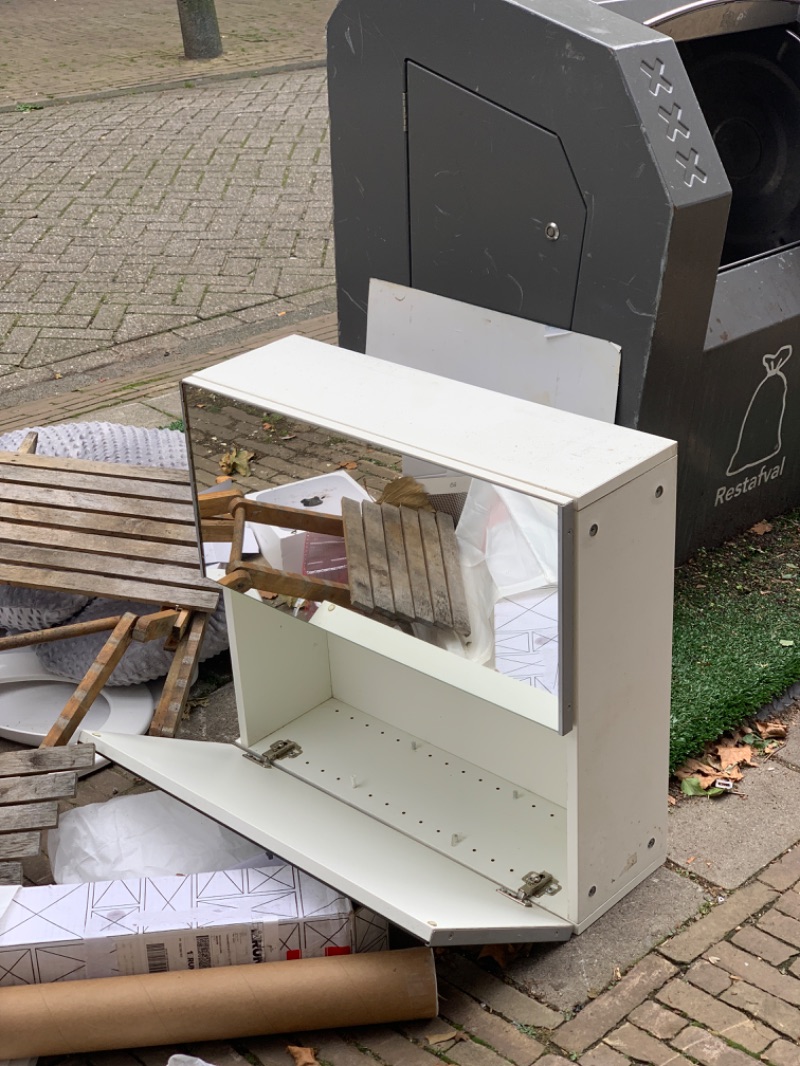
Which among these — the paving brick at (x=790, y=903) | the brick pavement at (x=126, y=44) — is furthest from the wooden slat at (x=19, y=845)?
the brick pavement at (x=126, y=44)

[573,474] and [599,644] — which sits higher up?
[573,474]

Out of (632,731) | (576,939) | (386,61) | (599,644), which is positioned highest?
(386,61)

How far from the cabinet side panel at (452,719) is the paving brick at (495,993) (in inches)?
16.6

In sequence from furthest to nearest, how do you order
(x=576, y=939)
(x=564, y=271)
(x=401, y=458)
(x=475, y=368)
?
(x=475, y=368), (x=564, y=271), (x=576, y=939), (x=401, y=458)

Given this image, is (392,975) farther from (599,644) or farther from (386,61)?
(386,61)

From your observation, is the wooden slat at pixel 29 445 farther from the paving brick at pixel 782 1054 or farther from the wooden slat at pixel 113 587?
the paving brick at pixel 782 1054

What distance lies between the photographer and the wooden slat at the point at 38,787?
2.65m

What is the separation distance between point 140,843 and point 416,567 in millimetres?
920

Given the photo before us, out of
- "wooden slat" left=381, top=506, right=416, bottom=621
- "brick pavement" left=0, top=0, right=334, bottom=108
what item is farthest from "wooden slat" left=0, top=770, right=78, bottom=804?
"brick pavement" left=0, top=0, right=334, bottom=108

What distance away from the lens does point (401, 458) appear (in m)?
2.28

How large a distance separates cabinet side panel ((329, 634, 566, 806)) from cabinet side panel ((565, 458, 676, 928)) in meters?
0.23

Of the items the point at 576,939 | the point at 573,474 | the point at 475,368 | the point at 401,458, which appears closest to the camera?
the point at 573,474

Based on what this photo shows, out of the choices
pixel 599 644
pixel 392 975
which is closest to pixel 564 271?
pixel 599 644

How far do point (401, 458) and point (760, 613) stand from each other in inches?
→ 63.2
